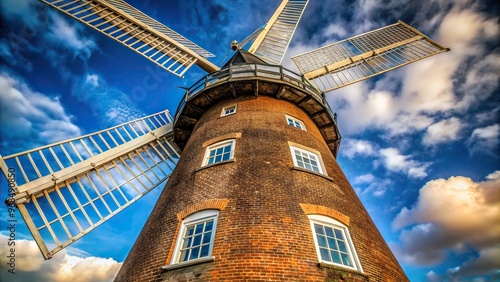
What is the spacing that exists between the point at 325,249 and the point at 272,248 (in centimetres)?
136

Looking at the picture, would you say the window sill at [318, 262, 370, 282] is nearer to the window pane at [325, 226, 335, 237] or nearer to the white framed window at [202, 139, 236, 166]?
the window pane at [325, 226, 335, 237]

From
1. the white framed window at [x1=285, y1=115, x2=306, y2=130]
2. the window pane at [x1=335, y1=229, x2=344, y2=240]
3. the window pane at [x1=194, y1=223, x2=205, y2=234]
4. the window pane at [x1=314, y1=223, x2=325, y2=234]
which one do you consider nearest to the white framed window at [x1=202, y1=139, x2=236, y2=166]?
the window pane at [x1=194, y1=223, x2=205, y2=234]

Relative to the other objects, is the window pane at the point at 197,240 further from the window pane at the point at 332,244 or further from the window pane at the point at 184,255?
the window pane at the point at 332,244

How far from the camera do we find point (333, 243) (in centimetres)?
614

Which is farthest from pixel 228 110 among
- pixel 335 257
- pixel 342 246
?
pixel 335 257

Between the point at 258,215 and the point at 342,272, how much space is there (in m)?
2.15

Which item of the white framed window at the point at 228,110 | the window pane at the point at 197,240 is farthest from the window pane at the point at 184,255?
the white framed window at the point at 228,110

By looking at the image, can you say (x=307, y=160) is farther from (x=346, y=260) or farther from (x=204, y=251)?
(x=204, y=251)

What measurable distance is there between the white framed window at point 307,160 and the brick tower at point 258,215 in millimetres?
46

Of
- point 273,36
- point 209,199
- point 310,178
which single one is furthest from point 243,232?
point 273,36

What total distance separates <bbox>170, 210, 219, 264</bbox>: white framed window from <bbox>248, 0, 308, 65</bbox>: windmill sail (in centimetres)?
1410

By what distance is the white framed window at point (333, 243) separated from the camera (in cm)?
577

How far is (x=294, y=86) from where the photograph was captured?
1089 centimetres

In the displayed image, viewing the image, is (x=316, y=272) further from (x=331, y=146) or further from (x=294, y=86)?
(x=331, y=146)
